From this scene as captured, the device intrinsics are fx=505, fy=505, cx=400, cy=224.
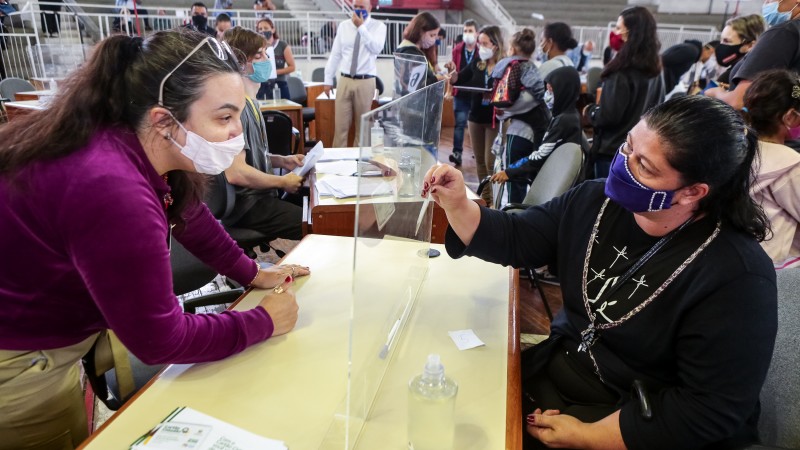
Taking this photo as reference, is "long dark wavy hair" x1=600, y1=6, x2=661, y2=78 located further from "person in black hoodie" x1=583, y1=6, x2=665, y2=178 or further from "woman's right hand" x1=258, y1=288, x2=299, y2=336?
"woman's right hand" x1=258, y1=288, x2=299, y2=336

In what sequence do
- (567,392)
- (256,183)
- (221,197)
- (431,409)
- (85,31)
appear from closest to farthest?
(431,409)
(567,392)
(221,197)
(256,183)
(85,31)

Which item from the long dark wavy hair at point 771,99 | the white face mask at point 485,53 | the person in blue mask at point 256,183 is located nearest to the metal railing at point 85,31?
the white face mask at point 485,53

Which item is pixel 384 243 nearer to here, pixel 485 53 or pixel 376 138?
pixel 376 138

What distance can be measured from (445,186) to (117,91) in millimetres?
722

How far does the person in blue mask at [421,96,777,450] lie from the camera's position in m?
0.92

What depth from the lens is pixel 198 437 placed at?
0.81 metres

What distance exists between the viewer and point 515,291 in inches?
53.1

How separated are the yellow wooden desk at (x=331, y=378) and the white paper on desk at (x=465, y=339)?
1 cm

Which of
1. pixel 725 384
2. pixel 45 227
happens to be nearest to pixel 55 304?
pixel 45 227

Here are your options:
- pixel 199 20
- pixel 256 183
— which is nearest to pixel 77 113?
pixel 256 183

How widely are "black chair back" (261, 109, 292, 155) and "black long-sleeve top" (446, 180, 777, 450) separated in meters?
2.35

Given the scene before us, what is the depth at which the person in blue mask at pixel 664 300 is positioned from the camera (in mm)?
918

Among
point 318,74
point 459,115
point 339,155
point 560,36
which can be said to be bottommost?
point 459,115

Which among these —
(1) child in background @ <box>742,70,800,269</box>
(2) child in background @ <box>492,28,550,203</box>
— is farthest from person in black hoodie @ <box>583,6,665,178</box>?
(1) child in background @ <box>742,70,800,269</box>
